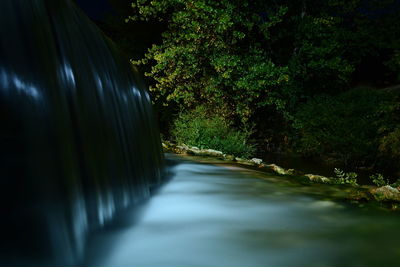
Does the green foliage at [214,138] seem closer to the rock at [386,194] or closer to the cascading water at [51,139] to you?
the rock at [386,194]

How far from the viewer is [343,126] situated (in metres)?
12.7

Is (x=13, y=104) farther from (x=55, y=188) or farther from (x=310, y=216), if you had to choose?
(x=310, y=216)

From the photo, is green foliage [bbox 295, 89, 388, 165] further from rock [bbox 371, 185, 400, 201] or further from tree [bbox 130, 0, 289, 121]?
rock [bbox 371, 185, 400, 201]

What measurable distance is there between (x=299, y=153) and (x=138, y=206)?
11687 mm

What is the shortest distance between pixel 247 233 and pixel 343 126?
1091 cm

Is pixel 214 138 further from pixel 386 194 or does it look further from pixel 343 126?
pixel 386 194

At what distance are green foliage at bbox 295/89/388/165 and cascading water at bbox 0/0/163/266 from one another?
10.2 meters

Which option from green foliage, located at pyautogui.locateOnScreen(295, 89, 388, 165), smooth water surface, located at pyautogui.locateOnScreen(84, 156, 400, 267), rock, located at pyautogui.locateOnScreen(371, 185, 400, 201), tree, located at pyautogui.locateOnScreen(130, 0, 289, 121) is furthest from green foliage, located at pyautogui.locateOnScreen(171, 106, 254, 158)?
rock, located at pyautogui.locateOnScreen(371, 185, 400, 201)

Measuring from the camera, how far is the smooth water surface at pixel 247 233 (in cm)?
222

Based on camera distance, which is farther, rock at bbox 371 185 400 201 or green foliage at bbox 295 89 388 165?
green foliage at bbox 295 89 388 165

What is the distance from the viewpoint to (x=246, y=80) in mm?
12711

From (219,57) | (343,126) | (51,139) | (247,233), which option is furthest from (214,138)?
(51,139)

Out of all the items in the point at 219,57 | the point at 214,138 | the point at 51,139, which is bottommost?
the point at 214,138

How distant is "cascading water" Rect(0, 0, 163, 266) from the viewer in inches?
65.7
